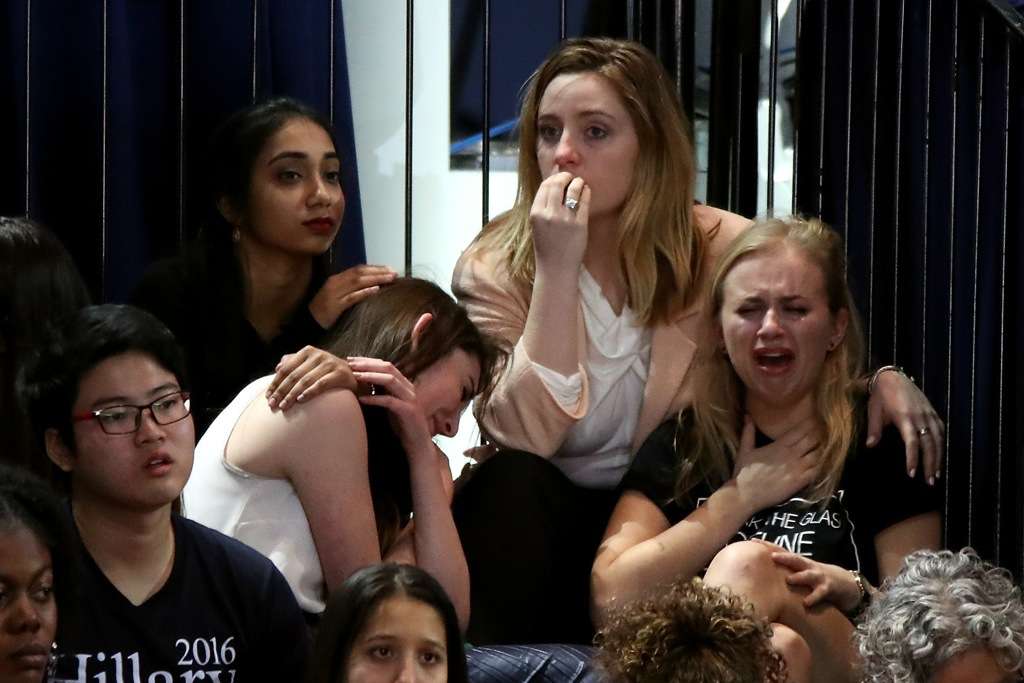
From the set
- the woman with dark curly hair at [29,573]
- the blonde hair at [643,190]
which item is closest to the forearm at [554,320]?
the blonde hair at [643,190]

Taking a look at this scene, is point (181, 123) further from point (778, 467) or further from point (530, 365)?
point (778, 467)

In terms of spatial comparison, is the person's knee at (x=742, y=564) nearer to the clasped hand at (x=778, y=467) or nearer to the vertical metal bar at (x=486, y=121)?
the clasped hand at (x=778, y=467)

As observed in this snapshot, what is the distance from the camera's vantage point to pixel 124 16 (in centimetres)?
254

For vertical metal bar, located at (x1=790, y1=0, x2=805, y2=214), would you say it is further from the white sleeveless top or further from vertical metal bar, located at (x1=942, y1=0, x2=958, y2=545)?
the white sleeveless top

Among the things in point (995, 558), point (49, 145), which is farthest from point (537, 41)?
point (995, 558)

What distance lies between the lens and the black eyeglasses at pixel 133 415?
179 centimetres

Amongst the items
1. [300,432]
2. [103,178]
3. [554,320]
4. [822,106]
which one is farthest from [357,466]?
[822,106]

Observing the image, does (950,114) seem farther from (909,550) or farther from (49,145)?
(49,145)

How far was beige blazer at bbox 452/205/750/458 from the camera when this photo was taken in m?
2.34

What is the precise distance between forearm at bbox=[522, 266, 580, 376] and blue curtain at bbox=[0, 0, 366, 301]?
468mm

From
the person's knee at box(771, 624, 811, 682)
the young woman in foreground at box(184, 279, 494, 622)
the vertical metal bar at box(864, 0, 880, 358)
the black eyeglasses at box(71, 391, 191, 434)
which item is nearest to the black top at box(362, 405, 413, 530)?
the young woman in foreground at box(184, 279, 494, 622)

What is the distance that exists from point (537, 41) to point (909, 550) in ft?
4.08

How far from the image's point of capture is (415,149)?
126 inches

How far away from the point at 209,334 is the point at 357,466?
1.60ft
